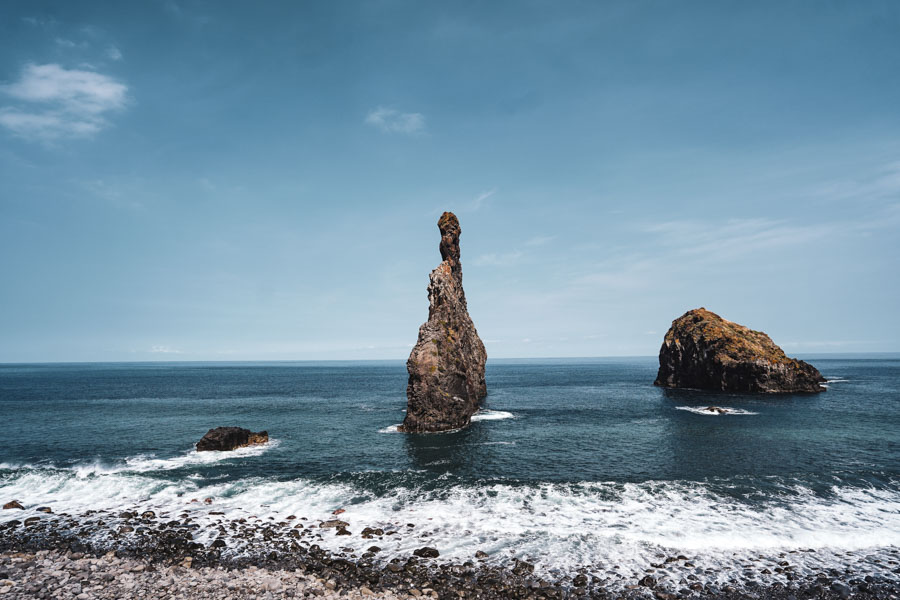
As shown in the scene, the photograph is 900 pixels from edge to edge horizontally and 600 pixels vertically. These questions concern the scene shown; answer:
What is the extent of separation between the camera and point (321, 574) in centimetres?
1947

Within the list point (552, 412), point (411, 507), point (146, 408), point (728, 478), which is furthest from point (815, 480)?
point (146, 408)

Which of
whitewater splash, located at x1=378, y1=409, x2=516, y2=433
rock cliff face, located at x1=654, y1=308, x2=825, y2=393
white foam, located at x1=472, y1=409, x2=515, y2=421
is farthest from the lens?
rock cliff face, located at x1=654, y1=308, x2=825, y2=393

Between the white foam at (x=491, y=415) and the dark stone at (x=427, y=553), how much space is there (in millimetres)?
39752

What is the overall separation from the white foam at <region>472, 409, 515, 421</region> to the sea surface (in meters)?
1.13

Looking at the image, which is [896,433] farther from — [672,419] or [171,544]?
[171,544]

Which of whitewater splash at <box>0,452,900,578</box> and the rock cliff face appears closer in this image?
whitewater splash at <box>0,452,900,578</box>

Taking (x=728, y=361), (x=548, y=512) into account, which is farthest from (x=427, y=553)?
(x=728, y=361)

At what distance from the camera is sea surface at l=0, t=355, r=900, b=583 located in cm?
2258

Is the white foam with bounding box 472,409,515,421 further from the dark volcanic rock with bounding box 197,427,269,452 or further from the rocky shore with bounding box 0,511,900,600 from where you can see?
the rocky shore with bounding box 0,511,900,600

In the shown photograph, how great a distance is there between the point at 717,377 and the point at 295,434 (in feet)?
280

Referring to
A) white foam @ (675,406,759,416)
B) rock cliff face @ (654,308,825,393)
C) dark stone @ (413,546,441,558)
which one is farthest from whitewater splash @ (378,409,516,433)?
rock cliff face @ (654,308,825,393)

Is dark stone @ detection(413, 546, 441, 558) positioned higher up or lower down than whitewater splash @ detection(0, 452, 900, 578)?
higher up

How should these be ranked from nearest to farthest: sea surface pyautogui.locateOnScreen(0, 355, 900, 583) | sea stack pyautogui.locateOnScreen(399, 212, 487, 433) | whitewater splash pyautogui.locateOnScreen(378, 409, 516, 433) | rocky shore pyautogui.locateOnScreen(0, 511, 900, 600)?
rocky shore pyautogui.locateOnScreen(0, 511, 900, 600)
sea surface pyautogui.locateOnScreen(0, 355, 900, 583)
sea stack pyautogui.locateOnScreen(399, 212, 487, 433)
whitewater splash pyautogui.locateOnScreen(378, 409, 516, 433)

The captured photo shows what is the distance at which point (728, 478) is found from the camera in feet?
110
